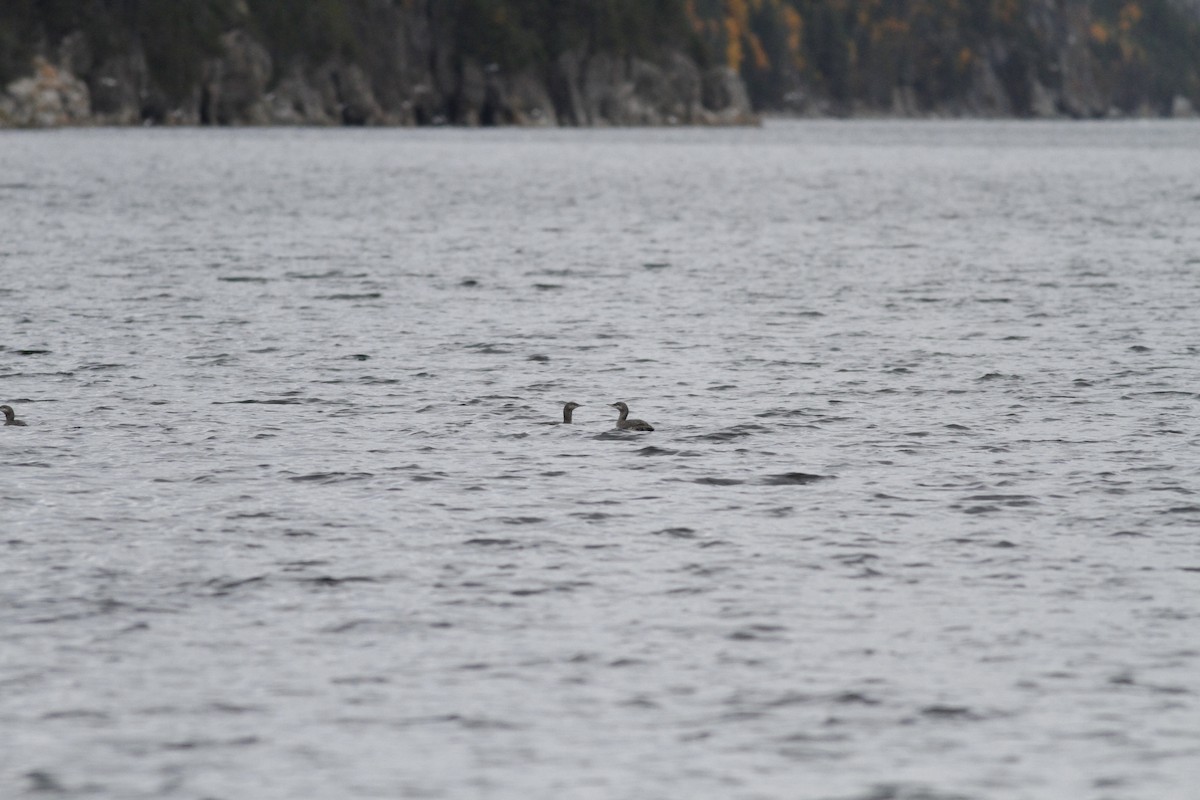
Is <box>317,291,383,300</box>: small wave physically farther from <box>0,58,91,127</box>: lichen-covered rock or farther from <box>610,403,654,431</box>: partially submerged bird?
<box>0,58,91,127</box>: lichen-covered rock

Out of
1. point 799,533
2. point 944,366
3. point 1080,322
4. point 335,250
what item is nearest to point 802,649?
point 799,533

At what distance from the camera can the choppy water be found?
12.9 meters

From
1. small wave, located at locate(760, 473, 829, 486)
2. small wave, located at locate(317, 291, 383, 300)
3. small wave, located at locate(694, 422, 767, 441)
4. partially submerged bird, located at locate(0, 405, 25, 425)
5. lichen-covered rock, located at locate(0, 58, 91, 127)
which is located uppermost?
lichen-covered rock, located at locate(0, 58, 91, 127)

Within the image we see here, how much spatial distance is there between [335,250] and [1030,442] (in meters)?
35.6

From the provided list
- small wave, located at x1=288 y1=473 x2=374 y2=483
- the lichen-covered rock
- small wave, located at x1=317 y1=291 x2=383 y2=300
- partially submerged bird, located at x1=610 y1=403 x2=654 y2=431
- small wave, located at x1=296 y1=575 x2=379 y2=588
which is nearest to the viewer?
small wave, located at x1=296 y1=575 x2=379 y2=588

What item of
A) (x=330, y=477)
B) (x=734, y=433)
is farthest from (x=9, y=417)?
(x=734, y=433)

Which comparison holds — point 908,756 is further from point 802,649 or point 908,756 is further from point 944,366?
point 944,366

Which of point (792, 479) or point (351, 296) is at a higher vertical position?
point (351, 296)

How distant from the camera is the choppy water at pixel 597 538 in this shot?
12945 millimetres

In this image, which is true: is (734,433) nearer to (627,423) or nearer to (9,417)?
(627,423)

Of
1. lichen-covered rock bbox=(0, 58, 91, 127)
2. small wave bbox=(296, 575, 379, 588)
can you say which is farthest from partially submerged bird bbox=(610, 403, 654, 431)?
lichen-covered rock bbox=(0, 58, 91, 127)

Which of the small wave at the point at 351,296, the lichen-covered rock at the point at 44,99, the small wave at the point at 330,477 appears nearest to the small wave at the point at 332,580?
the small wave at the point at 330,477

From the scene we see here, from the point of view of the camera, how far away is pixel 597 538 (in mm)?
19062

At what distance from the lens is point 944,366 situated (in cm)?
3209
